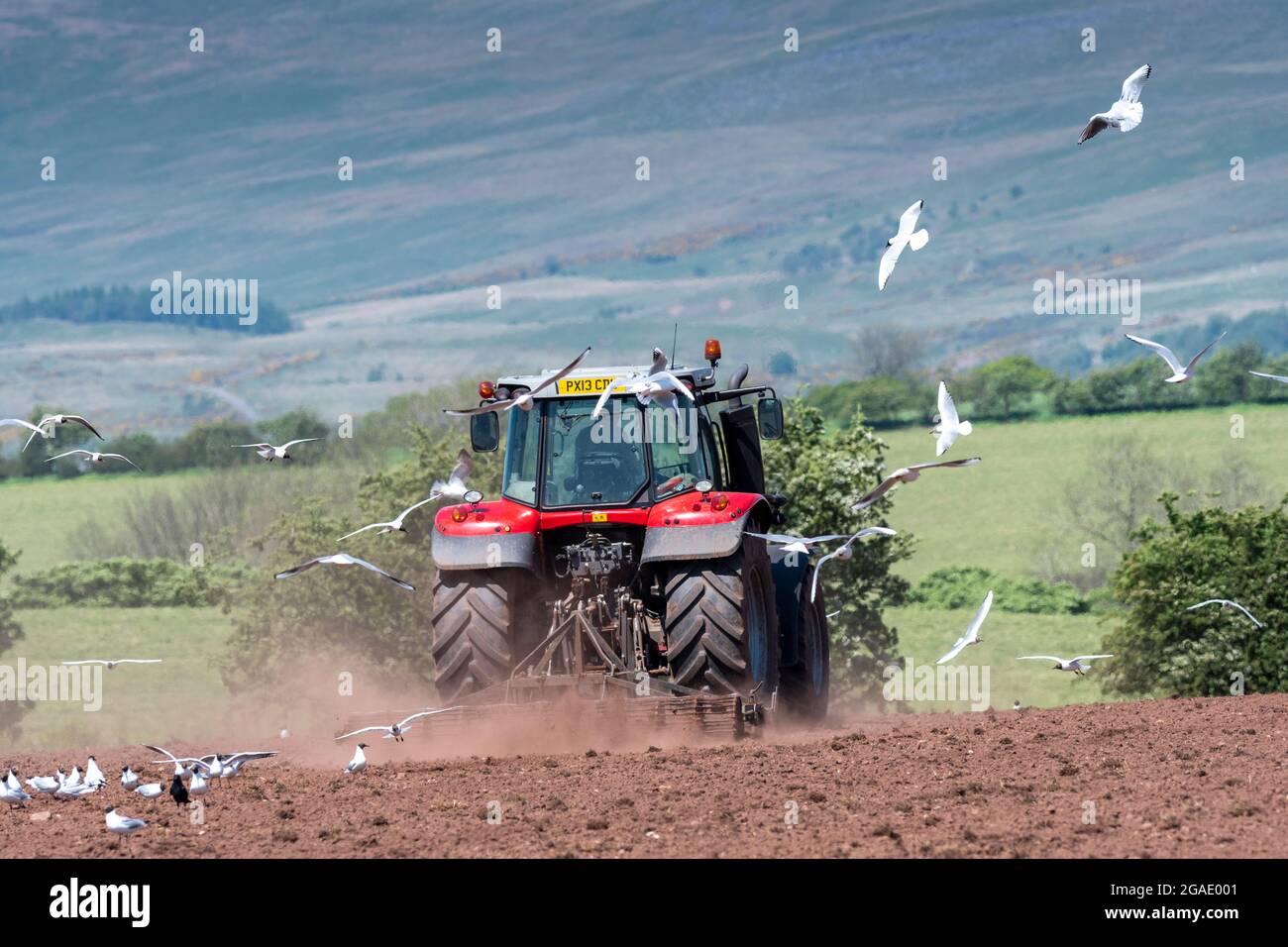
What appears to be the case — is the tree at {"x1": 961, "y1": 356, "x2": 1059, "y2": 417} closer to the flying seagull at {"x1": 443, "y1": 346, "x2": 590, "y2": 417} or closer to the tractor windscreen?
the tractor windscreen

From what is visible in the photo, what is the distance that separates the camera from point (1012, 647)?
3953cm

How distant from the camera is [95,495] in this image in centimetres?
6912

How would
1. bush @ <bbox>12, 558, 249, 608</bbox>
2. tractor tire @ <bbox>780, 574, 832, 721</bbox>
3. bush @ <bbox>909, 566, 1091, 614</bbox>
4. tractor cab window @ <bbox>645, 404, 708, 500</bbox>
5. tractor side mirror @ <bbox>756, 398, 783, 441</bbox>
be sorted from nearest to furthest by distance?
tractor cab window @ <bbox>645, 404, 708, 500</bbox> < tractor side mirror @ <bbox>756, 398, 783, 441</bbox> < tractor tire @ <bbox>780, 574, 832, 721</bbox> < bush @ <bbox>909, 566, 1091, 614</bbox> < bush @ <bbox>12, 558, 249, 608</bbox>

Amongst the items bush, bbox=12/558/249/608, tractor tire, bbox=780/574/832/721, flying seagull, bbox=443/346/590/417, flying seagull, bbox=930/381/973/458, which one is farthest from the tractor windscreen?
bush, bbox=12/558/249/608

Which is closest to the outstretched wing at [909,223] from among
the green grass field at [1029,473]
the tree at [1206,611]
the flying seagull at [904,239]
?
the flying seagull at [904,239]

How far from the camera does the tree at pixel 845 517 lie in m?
24.3

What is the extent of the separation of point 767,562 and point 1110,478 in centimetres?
4082

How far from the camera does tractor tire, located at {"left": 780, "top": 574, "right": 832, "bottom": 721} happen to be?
1533 centimetres

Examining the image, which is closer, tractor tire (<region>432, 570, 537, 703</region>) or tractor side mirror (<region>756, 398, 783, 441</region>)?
tractor tire (<region>432, 570, 537, 703</region>)

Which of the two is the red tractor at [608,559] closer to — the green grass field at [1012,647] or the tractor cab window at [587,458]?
the tractor cab window at [587,458]

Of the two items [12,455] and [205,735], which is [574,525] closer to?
[205,735]

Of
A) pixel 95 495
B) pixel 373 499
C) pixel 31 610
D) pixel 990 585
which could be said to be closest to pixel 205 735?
pixel 373 499

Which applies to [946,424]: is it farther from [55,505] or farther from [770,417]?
[55,505]

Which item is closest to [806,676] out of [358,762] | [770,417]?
[770,417]
